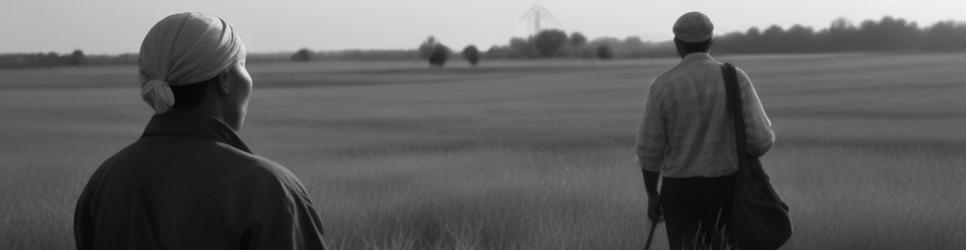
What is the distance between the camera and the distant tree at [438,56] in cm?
6405

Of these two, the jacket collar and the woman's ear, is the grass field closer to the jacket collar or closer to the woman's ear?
the jacket collar

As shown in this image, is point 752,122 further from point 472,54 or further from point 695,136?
point 472,54

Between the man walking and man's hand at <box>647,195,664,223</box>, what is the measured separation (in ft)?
0.21

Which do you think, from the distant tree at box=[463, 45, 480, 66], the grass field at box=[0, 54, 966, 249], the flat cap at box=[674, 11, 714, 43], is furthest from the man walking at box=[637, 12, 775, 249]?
the distant tree at box=[463, 45, 480, 66]

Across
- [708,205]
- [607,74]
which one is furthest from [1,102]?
[708,205]

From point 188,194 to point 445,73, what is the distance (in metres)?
53.1

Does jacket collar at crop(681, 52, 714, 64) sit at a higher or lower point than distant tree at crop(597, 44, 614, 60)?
higher

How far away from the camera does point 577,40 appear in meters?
66.8

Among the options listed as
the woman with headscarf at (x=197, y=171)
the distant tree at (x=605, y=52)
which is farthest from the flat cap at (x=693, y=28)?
the distant tree at (x=605, y=52)

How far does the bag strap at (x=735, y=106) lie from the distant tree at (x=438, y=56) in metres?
60.0

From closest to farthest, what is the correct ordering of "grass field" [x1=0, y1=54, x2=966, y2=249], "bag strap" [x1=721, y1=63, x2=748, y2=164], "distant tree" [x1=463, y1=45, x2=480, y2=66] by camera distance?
"bag strap" [x1=721, y1=63, x2=748, y2=164] < "grass field" [x1=0, y1=54, x2=966, y2=249] < "distant tree" [x1=463, y1=45, x2=480, y2=66]

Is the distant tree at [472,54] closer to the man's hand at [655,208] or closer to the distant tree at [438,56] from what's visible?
the distant tree at [438,56]

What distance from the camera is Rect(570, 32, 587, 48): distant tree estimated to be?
65.4m

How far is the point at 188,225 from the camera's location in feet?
5.69
